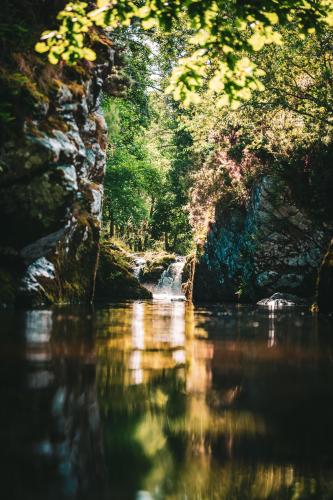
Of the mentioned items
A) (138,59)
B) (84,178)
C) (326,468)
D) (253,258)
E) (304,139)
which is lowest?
(326,468)

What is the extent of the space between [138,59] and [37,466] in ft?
90.0

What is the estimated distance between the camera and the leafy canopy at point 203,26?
173 inches

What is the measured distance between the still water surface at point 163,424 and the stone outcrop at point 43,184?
6.93 m

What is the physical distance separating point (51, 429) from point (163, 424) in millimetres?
589

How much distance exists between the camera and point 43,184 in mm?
12156

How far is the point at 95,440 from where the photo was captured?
220cm

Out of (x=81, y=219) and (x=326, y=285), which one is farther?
(x=81, y=219)

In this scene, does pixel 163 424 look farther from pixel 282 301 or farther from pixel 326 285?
pixel 282 301

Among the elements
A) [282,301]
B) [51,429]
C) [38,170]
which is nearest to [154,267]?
[282,301]

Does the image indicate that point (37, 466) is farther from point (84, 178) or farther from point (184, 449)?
point (84, 178)

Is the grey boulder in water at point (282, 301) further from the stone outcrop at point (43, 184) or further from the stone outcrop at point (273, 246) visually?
the stone outcrop at point (43, 184)

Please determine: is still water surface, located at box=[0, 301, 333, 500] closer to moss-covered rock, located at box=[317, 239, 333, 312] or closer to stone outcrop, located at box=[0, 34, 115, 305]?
stone outcrop, located at box=[0, 34, 115, 305]

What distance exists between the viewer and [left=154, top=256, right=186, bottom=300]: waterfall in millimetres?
35281

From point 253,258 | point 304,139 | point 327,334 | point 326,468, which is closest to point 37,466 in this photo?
point 326,468
